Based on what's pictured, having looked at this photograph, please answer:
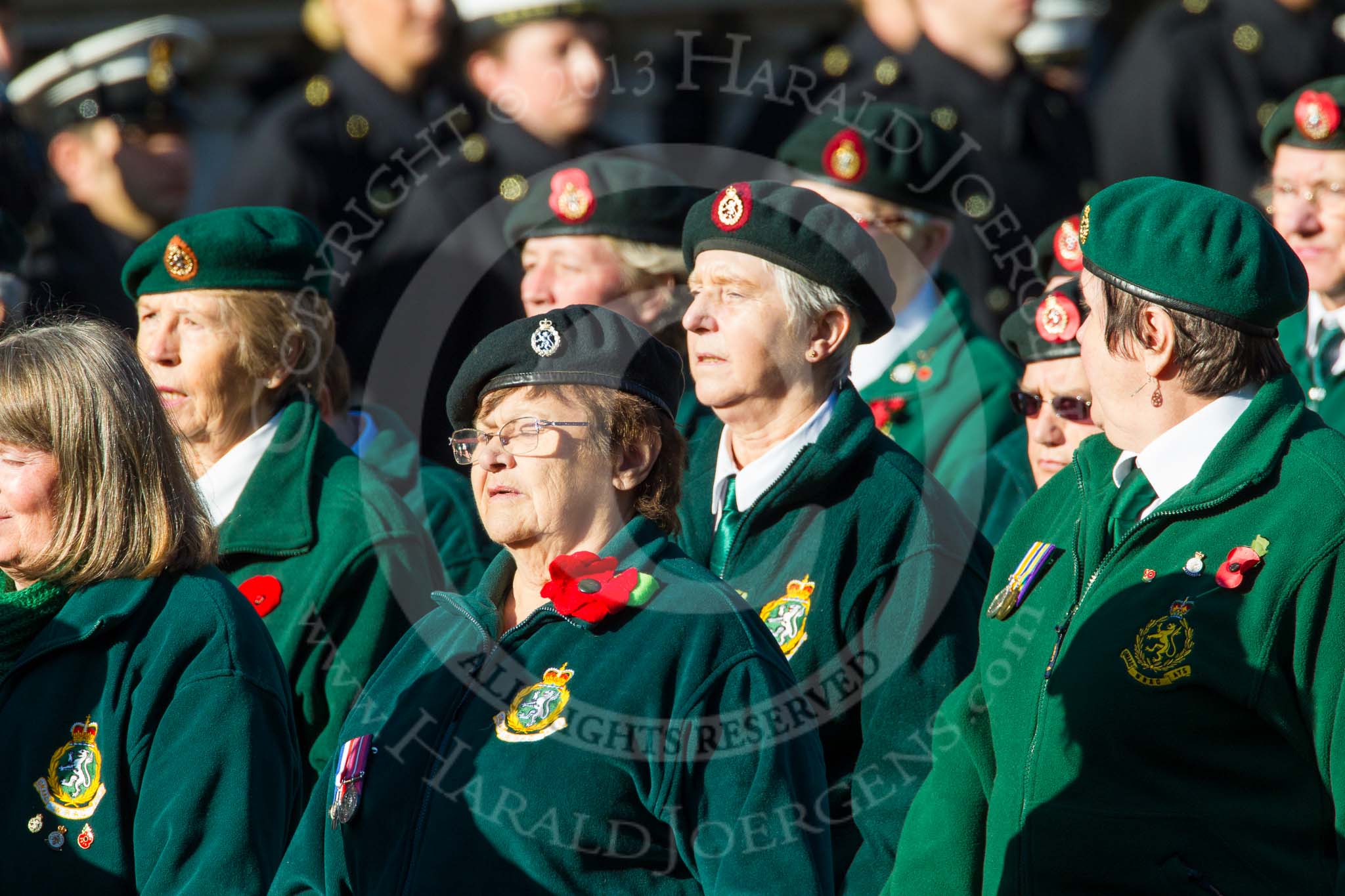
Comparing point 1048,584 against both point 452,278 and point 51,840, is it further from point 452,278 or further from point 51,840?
point 452,278

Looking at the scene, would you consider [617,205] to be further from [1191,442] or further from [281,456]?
[1191,442]

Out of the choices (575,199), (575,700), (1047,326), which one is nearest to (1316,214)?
(1047,326)

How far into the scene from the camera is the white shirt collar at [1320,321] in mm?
5668

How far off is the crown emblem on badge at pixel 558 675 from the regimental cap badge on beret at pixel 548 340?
60cm

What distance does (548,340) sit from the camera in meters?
3.62

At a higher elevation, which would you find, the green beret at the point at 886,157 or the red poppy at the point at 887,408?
the green beret at the point at 886,157

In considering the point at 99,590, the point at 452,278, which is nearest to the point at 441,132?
the point at 452,278

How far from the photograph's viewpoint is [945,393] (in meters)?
5.41

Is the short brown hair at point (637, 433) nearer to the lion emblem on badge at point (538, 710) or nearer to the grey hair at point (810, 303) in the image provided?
the lion emblem on badge at point (538, 710)

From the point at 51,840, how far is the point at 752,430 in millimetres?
1851

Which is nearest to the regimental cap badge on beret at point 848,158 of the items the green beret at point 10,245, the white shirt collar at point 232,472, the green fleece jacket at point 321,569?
the green fleece jacket at point 321,569

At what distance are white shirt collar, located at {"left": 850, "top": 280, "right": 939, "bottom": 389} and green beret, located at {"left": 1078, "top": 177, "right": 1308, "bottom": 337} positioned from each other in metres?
1.95

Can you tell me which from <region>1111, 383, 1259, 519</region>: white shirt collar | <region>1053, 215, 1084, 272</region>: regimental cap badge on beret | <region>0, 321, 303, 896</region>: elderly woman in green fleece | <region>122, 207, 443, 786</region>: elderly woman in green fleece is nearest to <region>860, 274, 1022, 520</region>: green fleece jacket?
<region>1053, 215, 1084, 272</region>: regimental cap badge on beret

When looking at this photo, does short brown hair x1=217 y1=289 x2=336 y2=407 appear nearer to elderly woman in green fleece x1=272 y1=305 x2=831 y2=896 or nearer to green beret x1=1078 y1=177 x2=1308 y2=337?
elderly woman in green fleece x1=272 y1=305 x2=831 y2=896
